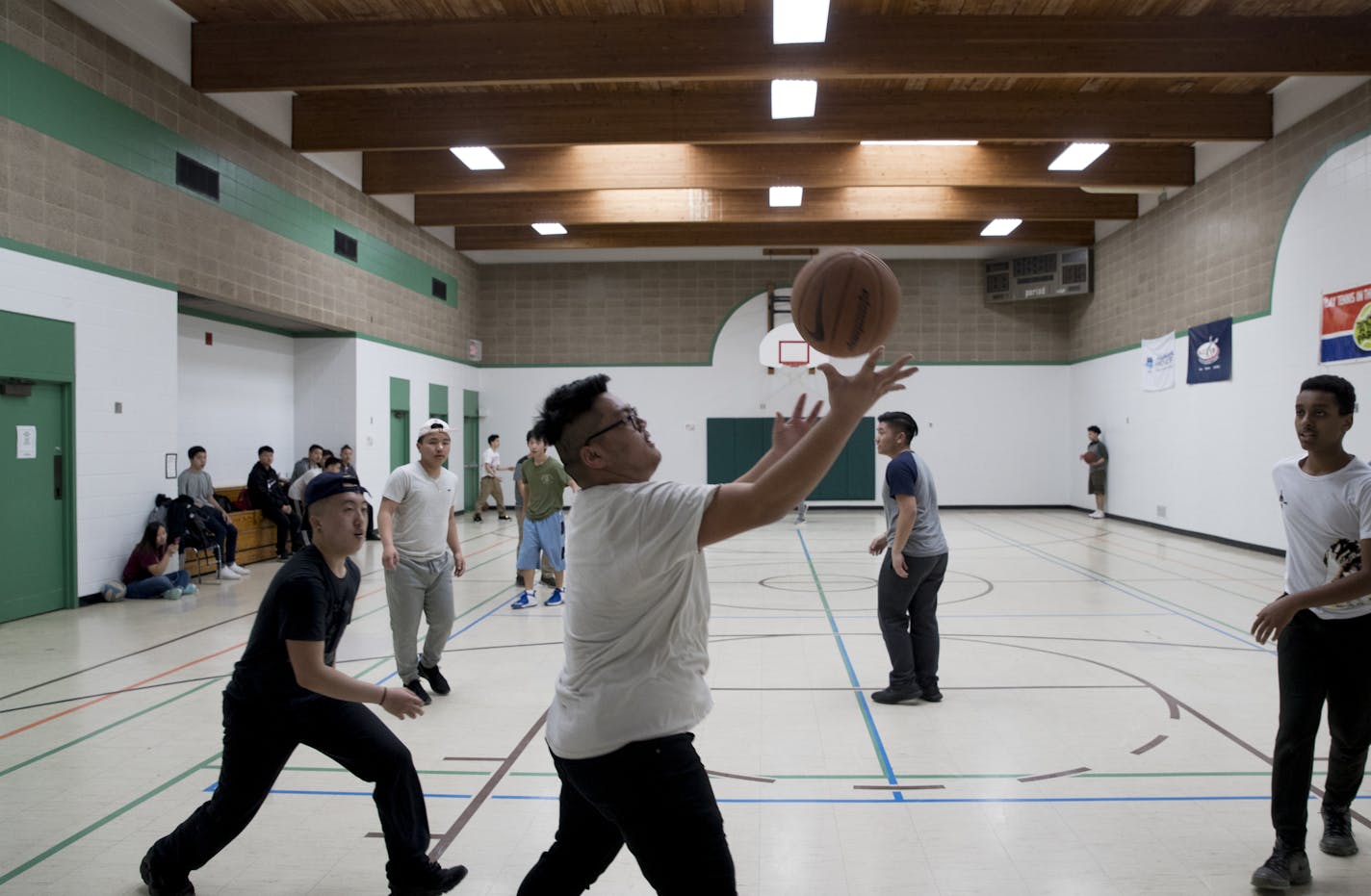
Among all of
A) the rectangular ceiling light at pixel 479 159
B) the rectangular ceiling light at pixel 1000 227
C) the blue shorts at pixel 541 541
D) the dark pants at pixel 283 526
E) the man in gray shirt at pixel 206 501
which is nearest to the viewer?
the blue shorts at pixel 541 541

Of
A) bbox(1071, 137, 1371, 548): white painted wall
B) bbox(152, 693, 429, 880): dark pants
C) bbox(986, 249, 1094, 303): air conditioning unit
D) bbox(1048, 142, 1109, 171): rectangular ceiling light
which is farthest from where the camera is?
bbox(986, 249, 1094, 303): air conditioning unit

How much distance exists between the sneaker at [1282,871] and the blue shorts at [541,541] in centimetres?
732

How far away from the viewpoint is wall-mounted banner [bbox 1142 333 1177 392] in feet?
54.0

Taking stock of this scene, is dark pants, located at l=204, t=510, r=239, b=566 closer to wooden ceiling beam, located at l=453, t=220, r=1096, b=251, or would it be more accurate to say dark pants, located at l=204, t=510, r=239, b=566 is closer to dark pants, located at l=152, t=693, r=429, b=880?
dark pants, located at l=152, t=693, r=429, b=880

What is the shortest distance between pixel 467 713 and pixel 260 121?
10.0 meters

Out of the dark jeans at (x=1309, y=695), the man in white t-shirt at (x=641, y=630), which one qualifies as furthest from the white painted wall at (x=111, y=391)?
the dark jeans at (x=1309, y=695)

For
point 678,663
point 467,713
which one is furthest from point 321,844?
point 678,663

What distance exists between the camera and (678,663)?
2258mm

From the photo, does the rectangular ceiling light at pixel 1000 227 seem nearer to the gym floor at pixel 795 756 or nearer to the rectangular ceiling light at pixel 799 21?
the rectangular ceiling light at pixel 799 21

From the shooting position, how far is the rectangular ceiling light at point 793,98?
11469 mm

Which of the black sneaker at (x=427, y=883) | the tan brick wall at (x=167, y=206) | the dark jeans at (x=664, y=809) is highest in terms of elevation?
the tan brick wall at (x=167, y=206)

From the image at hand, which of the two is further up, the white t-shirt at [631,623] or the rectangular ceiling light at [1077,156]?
the rectangular ceiling light at [1077,156]

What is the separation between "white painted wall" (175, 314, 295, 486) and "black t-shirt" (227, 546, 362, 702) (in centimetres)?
1074

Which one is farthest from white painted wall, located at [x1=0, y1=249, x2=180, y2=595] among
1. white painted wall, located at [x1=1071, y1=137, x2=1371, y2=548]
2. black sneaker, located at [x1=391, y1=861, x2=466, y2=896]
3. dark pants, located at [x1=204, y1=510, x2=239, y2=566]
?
white painted wall, located at [x1=1071, y1=137, x2=1371, y2=548]
